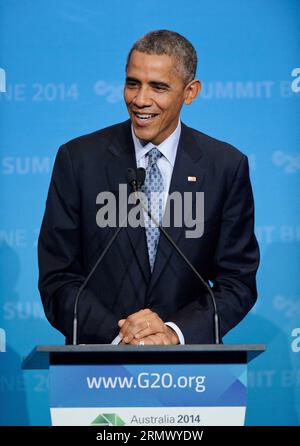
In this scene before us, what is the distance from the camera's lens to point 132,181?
103 inches

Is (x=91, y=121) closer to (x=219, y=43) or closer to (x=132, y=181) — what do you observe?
(x=219, y=43)

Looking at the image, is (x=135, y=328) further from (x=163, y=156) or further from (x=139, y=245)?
(x=163, y=156)

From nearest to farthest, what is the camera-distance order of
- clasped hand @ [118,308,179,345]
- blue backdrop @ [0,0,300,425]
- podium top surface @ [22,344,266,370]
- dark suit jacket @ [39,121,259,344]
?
1. podium top surface @ [22,344,266,370]
2. clasped hand @ [118,308,179,345]
3. dark suit jacket @ [39,121,259,344]
4. blue backdrop @ [0,0,300,425]

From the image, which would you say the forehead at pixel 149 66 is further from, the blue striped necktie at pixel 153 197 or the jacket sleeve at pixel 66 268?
the jacket sleeve at pixel 66 268

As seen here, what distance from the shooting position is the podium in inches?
89.5

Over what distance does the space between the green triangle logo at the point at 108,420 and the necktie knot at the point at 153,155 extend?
1.12 metres

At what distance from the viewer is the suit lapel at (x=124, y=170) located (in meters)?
3.06

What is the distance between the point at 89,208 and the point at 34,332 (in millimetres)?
1099

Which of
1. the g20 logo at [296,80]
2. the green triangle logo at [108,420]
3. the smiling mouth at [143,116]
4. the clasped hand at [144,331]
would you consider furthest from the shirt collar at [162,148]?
the green triangle logo at [108,420]

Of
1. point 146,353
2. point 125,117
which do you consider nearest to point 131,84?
point 125,117

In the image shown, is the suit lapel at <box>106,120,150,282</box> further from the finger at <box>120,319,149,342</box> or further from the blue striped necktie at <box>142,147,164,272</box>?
the finger at <box>120,319,149,342</box>

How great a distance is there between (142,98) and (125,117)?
0.92m

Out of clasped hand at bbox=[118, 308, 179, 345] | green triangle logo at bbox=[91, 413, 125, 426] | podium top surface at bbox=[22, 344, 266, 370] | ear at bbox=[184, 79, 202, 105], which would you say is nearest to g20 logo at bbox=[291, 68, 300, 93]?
ear at bbox=[184, 79, 202, 105]
